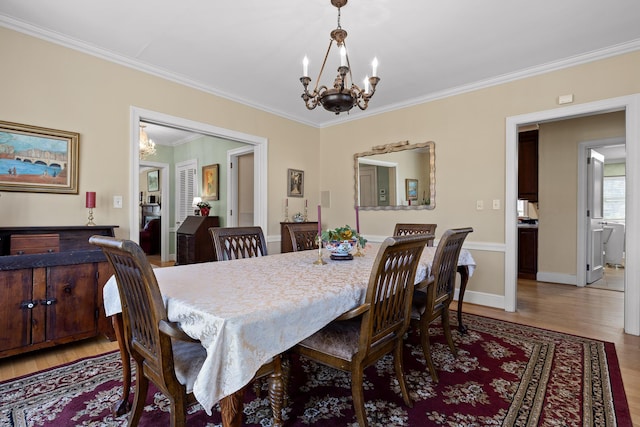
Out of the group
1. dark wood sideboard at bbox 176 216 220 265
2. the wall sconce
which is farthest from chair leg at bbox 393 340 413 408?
the wall sconce

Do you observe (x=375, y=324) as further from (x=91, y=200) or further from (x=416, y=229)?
(x=91, y=200)

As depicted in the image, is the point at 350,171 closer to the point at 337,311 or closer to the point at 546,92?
the point at 546,92

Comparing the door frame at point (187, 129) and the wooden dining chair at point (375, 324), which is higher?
the door frame at point (187, 129)

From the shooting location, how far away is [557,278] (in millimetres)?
4934

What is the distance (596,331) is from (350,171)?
3326 millimetres

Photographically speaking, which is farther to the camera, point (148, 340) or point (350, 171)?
point (350, 171)

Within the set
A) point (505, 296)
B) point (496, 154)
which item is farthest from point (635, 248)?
point (496, 154)

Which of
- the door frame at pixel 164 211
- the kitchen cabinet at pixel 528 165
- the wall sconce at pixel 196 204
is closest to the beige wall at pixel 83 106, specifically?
the wall sconce at pixel 196 204

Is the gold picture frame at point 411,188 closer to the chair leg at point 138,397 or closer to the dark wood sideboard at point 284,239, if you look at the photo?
the dark wood sideboard at point 284,239

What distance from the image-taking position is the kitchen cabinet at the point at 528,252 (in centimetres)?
518

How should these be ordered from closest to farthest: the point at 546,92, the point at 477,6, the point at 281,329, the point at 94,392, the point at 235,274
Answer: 1. the point at 281,329
2. the point at 235,274
3. the point at 94,392
4. the point at 477,6
5. the point at 546,92

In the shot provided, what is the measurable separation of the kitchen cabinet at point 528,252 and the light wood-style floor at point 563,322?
331 millimetres

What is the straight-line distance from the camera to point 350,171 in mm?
4938

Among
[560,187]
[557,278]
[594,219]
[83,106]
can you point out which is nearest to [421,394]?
[83,106]
